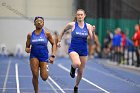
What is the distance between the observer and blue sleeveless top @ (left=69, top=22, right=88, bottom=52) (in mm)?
13930

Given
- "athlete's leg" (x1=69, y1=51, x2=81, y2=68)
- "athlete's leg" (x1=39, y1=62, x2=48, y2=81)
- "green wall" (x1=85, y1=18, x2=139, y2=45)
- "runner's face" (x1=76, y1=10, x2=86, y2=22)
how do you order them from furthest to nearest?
"green wall" (x1=85, y1=18, x2=139, y2=45), "runner's face" (x1=76, y1=10, x2=86, y2=22), "athlete's leg" (x1=69, y1=51, x2=81, y2=68), "athlete's leg" (x1=39, y1=62, x2=48, y2=81)

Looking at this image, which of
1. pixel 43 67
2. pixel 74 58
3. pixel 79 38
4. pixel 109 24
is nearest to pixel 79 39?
pixel 79 38

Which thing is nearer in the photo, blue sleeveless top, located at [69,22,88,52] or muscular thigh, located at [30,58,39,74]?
muscular thigh, located at [30,58,39,74]

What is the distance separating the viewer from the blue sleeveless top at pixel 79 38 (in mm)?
13930

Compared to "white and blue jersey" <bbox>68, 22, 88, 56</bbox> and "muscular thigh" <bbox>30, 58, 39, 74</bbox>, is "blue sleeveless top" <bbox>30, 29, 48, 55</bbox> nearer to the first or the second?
"muscular thigh" <bbox>30, 58, 39, 74</bbox>

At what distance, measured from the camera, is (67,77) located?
21.0 metres

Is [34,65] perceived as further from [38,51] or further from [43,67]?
[38,51]

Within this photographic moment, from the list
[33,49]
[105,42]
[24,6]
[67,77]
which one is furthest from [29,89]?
[105,42]

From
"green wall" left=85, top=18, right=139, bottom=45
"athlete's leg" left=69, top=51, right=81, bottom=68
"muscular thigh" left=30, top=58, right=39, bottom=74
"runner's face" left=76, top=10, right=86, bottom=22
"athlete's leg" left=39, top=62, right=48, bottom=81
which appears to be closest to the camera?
"muscular thigh" left=30, top=58, right=39, bottom=74

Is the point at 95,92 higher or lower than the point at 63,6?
→ lower

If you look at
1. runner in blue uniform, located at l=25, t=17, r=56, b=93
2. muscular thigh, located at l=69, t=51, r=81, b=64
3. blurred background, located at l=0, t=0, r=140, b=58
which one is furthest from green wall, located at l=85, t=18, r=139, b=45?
runner in blue uniform, located at l=25, t=17, r=56, b=93

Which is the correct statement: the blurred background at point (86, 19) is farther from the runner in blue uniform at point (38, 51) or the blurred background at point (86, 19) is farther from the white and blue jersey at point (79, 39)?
the runner in blue uniform at point (38, 51)

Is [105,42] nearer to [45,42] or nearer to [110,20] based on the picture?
[110,20]

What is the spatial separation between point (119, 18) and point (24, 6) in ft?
31.2
